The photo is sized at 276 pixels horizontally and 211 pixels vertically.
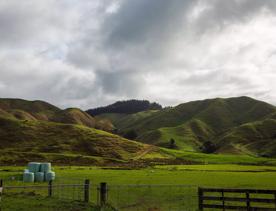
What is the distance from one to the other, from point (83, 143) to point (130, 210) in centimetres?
16365

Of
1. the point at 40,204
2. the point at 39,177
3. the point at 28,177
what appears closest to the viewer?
the point at 40,204

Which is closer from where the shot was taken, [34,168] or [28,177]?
[28,177]

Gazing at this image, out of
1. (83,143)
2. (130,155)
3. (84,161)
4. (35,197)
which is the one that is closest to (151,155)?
(130,155)

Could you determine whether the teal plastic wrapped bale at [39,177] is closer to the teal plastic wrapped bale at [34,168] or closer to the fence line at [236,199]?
the teal plastic wrapped bale at [34,168]

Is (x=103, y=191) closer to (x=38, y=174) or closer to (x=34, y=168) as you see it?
(x=38, y=174)

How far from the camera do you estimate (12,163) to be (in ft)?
461

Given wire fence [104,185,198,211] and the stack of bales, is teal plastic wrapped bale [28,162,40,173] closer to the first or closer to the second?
the stack of bales

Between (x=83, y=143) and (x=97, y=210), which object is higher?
(x=83, y=143)

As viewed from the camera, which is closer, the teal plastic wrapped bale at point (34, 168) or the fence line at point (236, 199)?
the fence line at point (236, 199)

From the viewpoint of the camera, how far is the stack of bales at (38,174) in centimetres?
6681

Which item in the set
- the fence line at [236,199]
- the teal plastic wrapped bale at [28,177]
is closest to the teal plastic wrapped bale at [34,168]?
the teal plastic wrapped bale at [28,177]

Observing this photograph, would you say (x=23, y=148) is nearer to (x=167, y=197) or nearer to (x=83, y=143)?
(x=83, y=143)

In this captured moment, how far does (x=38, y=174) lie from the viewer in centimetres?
6881

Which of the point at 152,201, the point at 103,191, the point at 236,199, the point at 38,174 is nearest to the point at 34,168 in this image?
the point at 38,174
